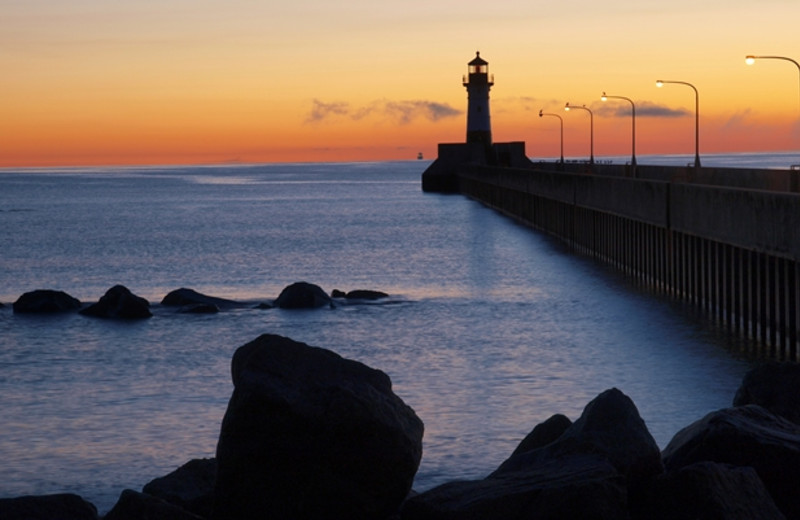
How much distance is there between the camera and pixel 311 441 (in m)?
9.60

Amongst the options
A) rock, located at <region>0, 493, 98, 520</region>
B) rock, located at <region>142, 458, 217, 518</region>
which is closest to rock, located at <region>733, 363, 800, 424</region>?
rock, located at <region>142, 458, 217, 518</region>

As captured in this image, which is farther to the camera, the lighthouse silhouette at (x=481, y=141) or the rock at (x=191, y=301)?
the lighthouse silhouette at (x=481, y=141)

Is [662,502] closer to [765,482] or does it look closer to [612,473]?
[612,473]

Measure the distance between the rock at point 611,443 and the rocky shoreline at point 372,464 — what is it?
0.04 feet

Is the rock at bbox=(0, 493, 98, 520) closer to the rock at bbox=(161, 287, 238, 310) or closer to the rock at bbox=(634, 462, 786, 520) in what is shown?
the rock at bbox=(634, 462, 786, 520)

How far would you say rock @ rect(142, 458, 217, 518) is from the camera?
10.6 m

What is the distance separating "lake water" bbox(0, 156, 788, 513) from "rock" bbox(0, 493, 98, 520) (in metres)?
3.60

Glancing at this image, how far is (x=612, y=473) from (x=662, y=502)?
0.47 metres

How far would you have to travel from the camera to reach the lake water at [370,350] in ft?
53.1

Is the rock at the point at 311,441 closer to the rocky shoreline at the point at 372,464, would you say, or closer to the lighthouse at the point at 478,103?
the rocky shoreline at the point at 372,464

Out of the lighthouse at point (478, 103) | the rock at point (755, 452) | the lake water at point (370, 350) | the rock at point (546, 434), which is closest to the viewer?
the rock at point (755, 452)

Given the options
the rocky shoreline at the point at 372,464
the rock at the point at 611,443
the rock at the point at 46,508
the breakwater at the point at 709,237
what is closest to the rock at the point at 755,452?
the rocky shoreline at the point at 372,464

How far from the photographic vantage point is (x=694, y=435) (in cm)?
1034

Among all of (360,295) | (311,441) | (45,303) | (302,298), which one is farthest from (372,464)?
(360,295)
